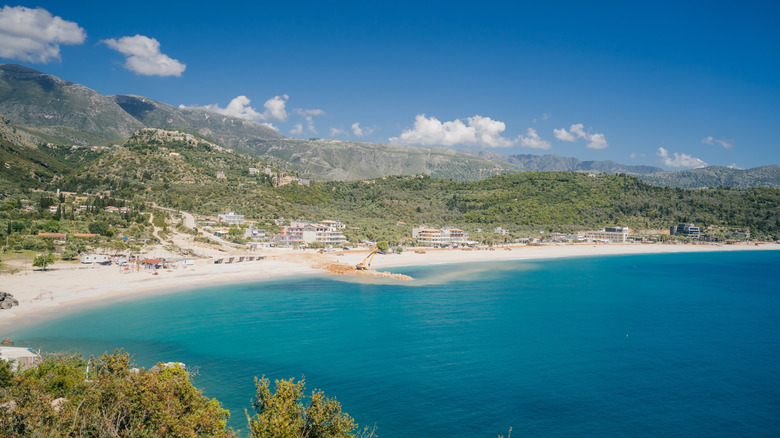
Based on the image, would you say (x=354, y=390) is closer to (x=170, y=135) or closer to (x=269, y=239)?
(x=269, y=239)

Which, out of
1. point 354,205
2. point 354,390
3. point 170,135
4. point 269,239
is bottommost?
point 354,390

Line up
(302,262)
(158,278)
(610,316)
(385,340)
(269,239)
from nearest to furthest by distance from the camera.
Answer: (385,340) < (610,316) < (158,278) < (302,262) < (269,239)

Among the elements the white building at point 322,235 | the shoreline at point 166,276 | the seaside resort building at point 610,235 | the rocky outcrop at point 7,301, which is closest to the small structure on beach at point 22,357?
the shoreline at point 166,276

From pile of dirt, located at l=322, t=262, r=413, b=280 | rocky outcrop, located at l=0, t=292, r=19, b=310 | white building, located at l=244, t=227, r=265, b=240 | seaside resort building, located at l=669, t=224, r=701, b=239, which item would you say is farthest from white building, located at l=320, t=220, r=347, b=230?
seaside resort building, located at l=669, t=224, r=701, b=239

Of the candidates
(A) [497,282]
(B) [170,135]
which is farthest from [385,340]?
(B) [170,135]

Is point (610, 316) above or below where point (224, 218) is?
below

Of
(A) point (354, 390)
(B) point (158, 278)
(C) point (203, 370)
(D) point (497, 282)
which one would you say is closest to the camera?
(A) point (354, 390)
